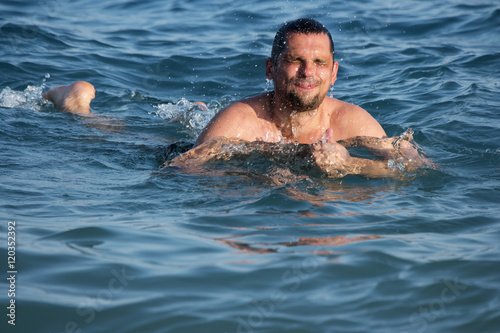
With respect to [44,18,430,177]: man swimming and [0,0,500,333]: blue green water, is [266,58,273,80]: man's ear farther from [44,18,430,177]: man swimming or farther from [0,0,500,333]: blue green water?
[0,0,500,333]: blue green water

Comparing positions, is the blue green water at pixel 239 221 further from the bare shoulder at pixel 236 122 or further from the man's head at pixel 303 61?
the man's head at pixel 303 61

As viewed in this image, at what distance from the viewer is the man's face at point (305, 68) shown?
493 centimetres

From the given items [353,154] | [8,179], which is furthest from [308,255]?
[8,179]

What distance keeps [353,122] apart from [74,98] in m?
3.44

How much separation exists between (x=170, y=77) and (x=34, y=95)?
100 inches

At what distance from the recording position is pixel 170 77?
9594 mm
